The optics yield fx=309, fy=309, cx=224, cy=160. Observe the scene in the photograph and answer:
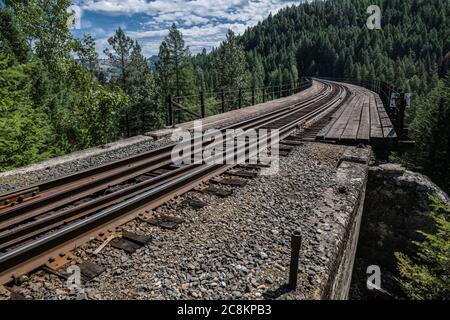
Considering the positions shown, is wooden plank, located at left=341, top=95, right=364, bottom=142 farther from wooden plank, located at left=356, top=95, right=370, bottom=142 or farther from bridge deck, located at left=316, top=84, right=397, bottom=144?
wooden plank, located at left=356, top=95, right=370, bottom=142

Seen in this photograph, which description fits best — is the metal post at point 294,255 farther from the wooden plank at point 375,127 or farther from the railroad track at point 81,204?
the wooden plank at point 375,127

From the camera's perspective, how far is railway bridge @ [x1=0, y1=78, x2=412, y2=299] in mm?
3168

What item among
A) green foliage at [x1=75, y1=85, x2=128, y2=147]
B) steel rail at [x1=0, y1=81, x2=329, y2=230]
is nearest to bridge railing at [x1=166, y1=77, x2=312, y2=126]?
green foliage at [x1=75, y1=85, x2=128, y2=147]

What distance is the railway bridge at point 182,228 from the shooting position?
3168 millimetres

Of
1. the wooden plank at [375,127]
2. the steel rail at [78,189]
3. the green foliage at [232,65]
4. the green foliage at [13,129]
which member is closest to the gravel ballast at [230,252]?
the steel rail at [78,189]

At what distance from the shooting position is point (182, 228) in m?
4.33

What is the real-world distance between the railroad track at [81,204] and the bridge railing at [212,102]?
526 cm

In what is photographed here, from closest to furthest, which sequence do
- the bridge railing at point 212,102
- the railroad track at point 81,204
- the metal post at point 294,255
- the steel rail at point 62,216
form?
the metal post at point 294,255 < the railroad track at point 81,204 < the steel rail at point 62,216 < the bridge railing at point 212,102

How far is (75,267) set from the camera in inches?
134

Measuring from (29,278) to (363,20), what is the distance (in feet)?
656

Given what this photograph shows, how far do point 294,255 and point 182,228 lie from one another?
1838mm

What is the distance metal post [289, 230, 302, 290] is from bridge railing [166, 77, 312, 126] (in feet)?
31.9

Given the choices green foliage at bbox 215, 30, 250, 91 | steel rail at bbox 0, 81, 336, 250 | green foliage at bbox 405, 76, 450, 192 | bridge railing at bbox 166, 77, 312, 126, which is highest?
green foliage at bbox 215, 30, 250, 91
